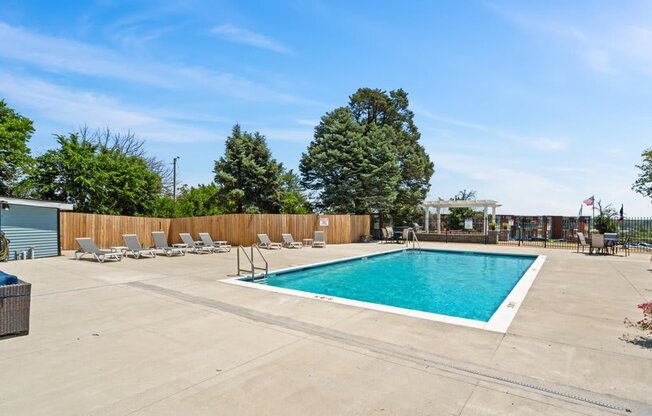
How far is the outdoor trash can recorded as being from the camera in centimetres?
441

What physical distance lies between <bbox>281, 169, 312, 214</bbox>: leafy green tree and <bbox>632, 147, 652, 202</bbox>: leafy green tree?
25.0 m

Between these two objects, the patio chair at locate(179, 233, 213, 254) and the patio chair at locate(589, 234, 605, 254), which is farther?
the patio chair at locate(589, 234, 605, 254)

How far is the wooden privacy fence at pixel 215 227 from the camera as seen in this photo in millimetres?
16812

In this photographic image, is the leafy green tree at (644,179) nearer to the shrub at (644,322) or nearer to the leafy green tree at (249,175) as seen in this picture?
the leafy green tree at (249,175)

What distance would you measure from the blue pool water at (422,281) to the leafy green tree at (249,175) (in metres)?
11.4

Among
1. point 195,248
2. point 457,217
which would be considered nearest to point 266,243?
point 195,248

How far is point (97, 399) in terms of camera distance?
3.02 m

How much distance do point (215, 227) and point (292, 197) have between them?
661 inches

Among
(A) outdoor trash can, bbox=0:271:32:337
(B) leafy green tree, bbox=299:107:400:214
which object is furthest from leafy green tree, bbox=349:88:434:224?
(A) outdoor trash can, bbox=0:271:32:337

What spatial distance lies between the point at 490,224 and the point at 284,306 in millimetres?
25879

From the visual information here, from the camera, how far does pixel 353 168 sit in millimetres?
25562

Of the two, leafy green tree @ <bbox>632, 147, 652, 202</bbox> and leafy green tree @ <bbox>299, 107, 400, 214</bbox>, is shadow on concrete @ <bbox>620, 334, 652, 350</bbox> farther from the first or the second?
leafy green tree @ <bbox>632, 147, 652, 202</bbox>

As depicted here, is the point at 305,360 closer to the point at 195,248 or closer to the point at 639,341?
the point at 639,341

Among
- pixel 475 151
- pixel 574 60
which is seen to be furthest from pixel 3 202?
pixel 475 151
